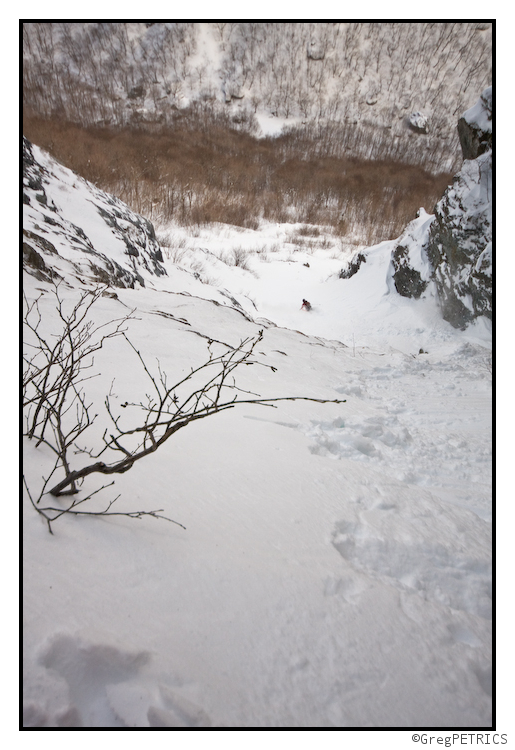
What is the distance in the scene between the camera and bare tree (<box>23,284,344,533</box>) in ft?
2.77

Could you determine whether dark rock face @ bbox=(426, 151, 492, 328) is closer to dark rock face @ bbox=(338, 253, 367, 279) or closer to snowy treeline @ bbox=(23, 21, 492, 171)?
dark rock face @ bbox=(338, 253, 367, 279)

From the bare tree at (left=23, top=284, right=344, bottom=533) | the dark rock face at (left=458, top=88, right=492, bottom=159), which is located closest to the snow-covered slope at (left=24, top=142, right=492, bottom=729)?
the bare tree at (left=23, top=284, right=344, bottom=533)

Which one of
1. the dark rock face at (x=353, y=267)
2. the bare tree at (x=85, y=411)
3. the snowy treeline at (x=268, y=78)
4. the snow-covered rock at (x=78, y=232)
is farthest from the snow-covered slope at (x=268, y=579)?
the snowy treeline at (x=268, y=78)

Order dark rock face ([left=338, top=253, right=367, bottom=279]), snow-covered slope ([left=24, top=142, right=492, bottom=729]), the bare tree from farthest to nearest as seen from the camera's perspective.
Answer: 1. dark rock face ([left=338, top=253, right=367, bottom=279])
2. the bare tree
3. snow-covered slope ([left=24, top=142, right=492, bottom=729])

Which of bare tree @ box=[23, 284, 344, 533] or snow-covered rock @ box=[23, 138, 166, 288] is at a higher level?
snow-covered rock @ box=[23, 138, 166, 288]

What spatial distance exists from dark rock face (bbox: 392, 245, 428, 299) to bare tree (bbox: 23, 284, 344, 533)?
5.66 metres

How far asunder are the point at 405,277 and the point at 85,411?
7704 millimetres

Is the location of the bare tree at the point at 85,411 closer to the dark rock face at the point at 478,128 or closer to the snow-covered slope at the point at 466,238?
the snow-covered slope at the point at 466,238

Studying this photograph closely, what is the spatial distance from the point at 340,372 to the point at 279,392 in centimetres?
144

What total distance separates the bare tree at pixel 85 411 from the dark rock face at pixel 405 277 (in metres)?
5.66

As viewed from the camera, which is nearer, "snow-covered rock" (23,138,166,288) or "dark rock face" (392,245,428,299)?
"snow-covered rock" (23,138,166,288)

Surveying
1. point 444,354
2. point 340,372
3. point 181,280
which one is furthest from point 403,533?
point 181,280

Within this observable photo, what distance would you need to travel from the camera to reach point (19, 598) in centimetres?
69

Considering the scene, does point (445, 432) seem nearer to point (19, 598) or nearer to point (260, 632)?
point (260, 632)
